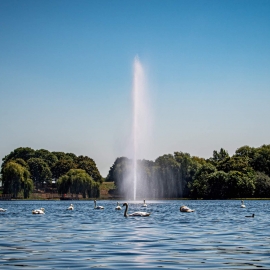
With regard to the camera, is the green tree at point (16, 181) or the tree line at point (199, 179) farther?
the tree line at point (199, 179)

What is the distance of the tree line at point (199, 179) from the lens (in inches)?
6009

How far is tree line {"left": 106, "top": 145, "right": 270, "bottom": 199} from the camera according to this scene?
152625 mm

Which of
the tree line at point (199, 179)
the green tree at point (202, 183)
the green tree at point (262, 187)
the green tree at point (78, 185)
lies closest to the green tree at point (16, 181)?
the green tree at point (78, 185)

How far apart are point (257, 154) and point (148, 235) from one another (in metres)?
160

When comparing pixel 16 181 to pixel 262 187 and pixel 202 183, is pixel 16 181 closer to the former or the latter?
pixel 202 183

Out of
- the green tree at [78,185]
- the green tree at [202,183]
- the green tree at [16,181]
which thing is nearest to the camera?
the green tree at [16,181]

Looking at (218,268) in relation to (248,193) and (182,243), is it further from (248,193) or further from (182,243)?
(248,193)

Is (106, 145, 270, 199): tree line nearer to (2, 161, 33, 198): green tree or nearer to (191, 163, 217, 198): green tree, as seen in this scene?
(191, 163, 217, 198): green tree

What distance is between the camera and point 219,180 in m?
153

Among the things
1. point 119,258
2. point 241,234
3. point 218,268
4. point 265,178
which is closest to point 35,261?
point 119,258

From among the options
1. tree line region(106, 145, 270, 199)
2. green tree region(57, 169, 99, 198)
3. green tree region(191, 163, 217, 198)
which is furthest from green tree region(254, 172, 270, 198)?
green tree region(57, 169, 99, 198)

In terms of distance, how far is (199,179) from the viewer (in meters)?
159

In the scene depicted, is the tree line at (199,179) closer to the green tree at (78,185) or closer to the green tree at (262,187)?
the green tree at (262,187)

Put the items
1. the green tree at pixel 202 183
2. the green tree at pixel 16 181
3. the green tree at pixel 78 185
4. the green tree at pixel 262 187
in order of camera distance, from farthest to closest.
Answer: the green tree at pixel 202 183
the green tree at pixel 262 187
the green tree at pixel 78 185
the green tree at pixel 16 181
